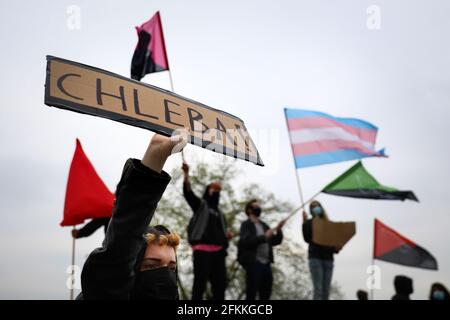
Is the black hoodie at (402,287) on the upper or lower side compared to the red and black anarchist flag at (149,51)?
lower

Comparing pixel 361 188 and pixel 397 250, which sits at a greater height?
pixel 361 188

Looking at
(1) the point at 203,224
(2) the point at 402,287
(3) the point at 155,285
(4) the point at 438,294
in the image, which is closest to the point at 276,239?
(1) the point at 203,224

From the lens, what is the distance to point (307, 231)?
7188mm

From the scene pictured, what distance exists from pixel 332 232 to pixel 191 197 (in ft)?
6.71

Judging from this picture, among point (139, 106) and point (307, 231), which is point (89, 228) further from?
point (139, 106)

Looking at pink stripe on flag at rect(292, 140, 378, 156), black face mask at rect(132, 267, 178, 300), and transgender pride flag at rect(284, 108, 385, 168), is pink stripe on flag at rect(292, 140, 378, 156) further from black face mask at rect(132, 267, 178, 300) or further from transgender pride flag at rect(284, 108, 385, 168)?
black face mask at rect(132, 267, 178, 300)

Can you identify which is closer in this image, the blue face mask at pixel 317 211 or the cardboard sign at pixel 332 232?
the cardboard sign at pixel 332 232

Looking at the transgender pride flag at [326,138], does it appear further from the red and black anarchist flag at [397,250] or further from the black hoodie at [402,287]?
the black hoodie at [402,287]

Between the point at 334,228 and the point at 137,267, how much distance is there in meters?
5.37

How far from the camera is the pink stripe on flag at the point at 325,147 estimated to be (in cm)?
836

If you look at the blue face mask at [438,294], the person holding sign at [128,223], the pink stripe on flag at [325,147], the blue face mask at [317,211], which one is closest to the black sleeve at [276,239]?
the blue face mask at [317,211]

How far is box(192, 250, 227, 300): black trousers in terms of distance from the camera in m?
6.50

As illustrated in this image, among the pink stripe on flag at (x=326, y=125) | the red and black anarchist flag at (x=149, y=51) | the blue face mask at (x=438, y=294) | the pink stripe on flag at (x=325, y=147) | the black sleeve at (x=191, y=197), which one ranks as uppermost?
the red and black anarchist flag at (x=149, y=51)
